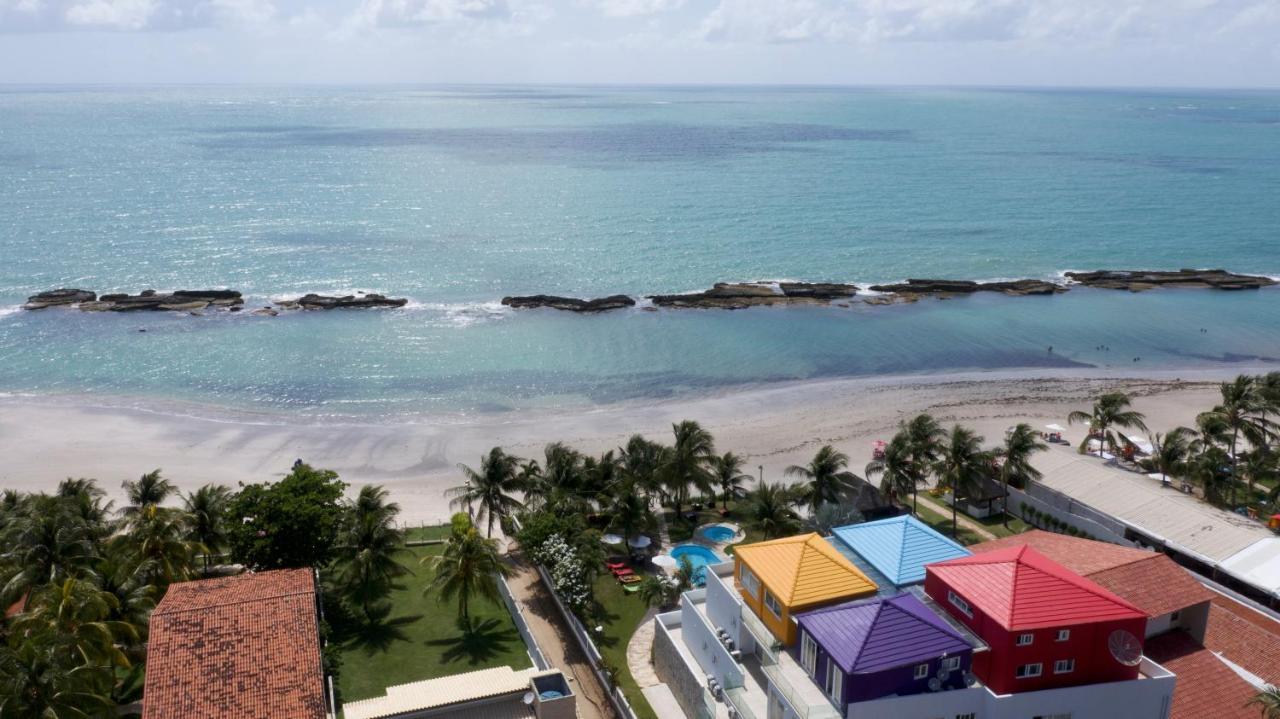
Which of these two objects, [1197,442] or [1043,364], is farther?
[1043,364]

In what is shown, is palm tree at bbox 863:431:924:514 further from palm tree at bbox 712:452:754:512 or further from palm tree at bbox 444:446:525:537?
palm tree at bbox 444:446:525:537

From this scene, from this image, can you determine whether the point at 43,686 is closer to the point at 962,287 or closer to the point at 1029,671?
the point at 1029,671

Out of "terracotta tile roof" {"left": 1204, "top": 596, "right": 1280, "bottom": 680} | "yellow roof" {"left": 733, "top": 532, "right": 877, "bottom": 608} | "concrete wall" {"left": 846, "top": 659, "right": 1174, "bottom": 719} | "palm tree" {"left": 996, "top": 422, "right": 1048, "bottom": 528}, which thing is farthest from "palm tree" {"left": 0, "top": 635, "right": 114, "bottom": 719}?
"palm tree" {"left": 996, "top": 422, "right": 1048, "bottom": 528}

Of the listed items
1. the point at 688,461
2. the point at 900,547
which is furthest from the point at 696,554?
the point at 900,547

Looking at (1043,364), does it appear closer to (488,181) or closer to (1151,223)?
(1151,223)

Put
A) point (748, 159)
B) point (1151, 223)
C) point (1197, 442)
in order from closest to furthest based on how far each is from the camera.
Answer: point (1197, 442), point (1151, 223), point (748, 159)

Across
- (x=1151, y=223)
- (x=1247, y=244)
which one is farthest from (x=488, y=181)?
(x=1247, y=244)

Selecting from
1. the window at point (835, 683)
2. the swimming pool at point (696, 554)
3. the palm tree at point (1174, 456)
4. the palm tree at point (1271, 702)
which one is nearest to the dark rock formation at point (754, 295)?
the palm tree at point (1174, 456)

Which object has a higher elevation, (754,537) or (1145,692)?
(1145,692)
